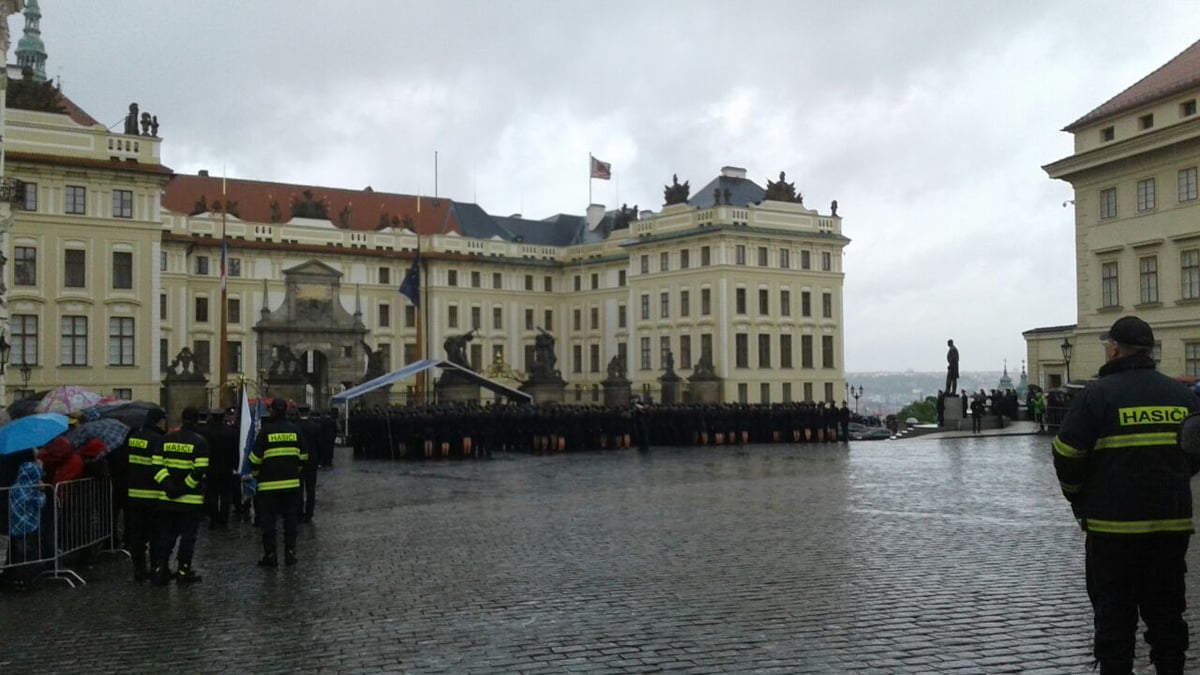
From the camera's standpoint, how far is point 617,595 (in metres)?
9.44

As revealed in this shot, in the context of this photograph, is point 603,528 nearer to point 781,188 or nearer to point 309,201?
point 781,188

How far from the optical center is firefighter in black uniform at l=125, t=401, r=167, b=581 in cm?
1113

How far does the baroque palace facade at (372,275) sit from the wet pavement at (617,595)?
35318 millimetres

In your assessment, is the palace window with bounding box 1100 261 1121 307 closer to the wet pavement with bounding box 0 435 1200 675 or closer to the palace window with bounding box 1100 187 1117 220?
the palace window with bounding box 1100 187 1117 220

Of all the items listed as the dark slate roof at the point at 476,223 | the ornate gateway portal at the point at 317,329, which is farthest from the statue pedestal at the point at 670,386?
the dark slate roof at the point at 476,223

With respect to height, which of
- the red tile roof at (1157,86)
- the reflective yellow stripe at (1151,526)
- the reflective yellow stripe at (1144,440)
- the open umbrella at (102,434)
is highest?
the red tile roof at (1157,86)

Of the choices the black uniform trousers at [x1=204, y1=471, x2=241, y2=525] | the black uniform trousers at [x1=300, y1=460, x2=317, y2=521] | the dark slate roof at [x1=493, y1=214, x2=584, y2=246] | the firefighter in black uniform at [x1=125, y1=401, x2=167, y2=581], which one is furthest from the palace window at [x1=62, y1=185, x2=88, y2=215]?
the firefighter in black uniform at [x1=125, y1=401, x2=167, y2=581]

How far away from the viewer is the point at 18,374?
49.6 metres

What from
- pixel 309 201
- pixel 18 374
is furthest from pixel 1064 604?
pixel 309 201

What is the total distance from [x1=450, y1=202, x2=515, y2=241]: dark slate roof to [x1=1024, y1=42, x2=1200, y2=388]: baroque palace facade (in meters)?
45.2

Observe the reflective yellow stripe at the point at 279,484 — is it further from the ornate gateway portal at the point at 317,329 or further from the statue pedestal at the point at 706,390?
the ornate gateway portal at the point at 317,329

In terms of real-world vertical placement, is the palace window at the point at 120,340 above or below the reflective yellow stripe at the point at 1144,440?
above

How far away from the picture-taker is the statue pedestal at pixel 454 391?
4669cm

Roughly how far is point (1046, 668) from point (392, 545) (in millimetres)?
8287
